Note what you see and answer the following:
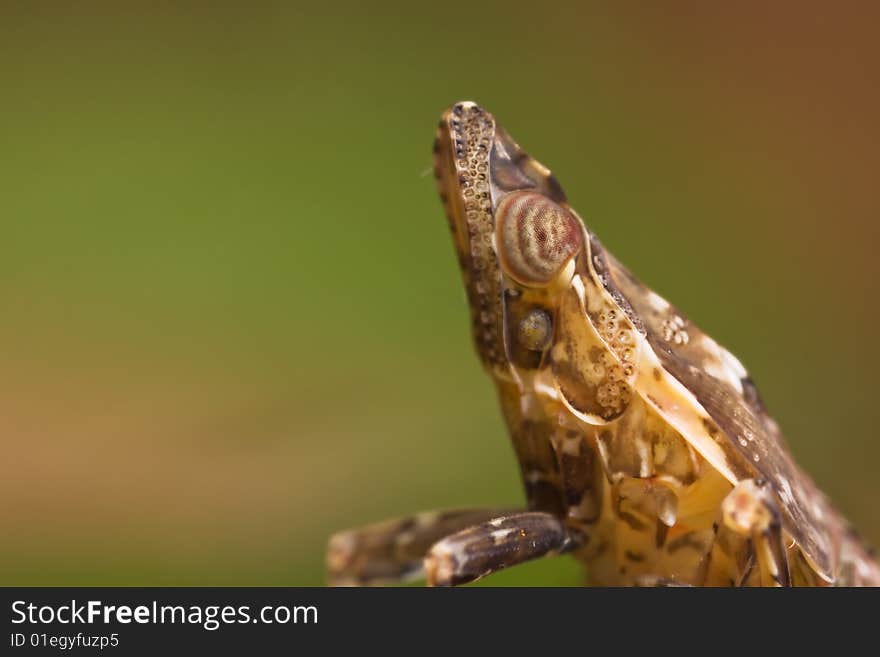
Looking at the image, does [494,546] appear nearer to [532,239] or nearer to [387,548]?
[532,239]

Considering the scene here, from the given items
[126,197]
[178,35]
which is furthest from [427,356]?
[178,35]

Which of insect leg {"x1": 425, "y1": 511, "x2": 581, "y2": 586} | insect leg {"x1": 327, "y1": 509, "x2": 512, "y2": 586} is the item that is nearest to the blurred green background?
insect leg {"x1": 327, "y1": 509, "x2": 512, "y2": 586}

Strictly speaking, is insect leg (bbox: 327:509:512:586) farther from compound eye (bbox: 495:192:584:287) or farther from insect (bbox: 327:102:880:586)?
compound eye (bbox: 495:192:584:287)

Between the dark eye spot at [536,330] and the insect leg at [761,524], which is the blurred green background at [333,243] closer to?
the dark eye spot at [536,330]

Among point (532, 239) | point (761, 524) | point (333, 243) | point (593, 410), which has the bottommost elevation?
point (761, 524)

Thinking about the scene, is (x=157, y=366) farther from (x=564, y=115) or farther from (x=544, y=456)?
(x=564, y=115)

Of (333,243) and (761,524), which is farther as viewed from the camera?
(333,243)

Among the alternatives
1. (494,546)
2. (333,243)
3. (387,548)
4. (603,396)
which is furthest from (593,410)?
(333,243)
